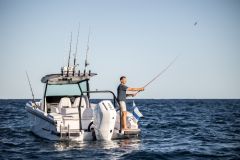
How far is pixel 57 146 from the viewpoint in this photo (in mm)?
12094

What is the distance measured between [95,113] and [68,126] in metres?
0.96

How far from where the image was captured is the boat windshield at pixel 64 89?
16016mm

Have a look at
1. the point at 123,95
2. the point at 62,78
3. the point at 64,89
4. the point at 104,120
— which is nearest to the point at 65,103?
the point at 62,78

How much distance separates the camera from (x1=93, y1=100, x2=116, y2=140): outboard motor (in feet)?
39.3

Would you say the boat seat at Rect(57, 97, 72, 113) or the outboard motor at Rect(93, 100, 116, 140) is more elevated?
the boat seat at Rect(57, 97, 72, 113)

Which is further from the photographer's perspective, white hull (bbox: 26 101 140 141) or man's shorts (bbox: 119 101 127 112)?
man's shorts (bbox: 119 101 127 112)

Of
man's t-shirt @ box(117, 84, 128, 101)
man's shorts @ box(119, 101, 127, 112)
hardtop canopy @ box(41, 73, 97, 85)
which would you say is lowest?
man's shorts @ box(119, 101, 127, 112)

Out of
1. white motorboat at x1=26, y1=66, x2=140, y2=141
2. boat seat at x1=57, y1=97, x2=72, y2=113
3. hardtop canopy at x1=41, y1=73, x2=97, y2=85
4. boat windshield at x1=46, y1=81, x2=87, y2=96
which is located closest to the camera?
white motorboat at x1=26, y1=66, x2=140, y2=141

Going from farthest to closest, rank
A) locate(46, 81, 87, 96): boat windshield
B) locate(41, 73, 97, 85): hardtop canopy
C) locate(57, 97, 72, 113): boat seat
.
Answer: locate(46, 81, 87, 96): boat windshield → locate(57, 97, 72, 113): boat seat → locate(41, 73, 97, 85): hardtop canopy

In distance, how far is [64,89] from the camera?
650 inches

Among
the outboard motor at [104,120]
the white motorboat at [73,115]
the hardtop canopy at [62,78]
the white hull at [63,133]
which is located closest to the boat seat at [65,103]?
the white motorboat at [73,115]

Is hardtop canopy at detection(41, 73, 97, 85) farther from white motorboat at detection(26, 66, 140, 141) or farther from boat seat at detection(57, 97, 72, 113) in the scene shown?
boat seat at detection(57, 97, 72, 113)

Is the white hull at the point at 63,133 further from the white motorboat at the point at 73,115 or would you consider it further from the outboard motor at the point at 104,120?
the outboard motor at the point at 104,120

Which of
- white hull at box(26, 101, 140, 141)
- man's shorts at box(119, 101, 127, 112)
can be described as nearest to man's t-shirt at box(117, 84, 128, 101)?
man's shorts at box(119, 101, 127, 112)
